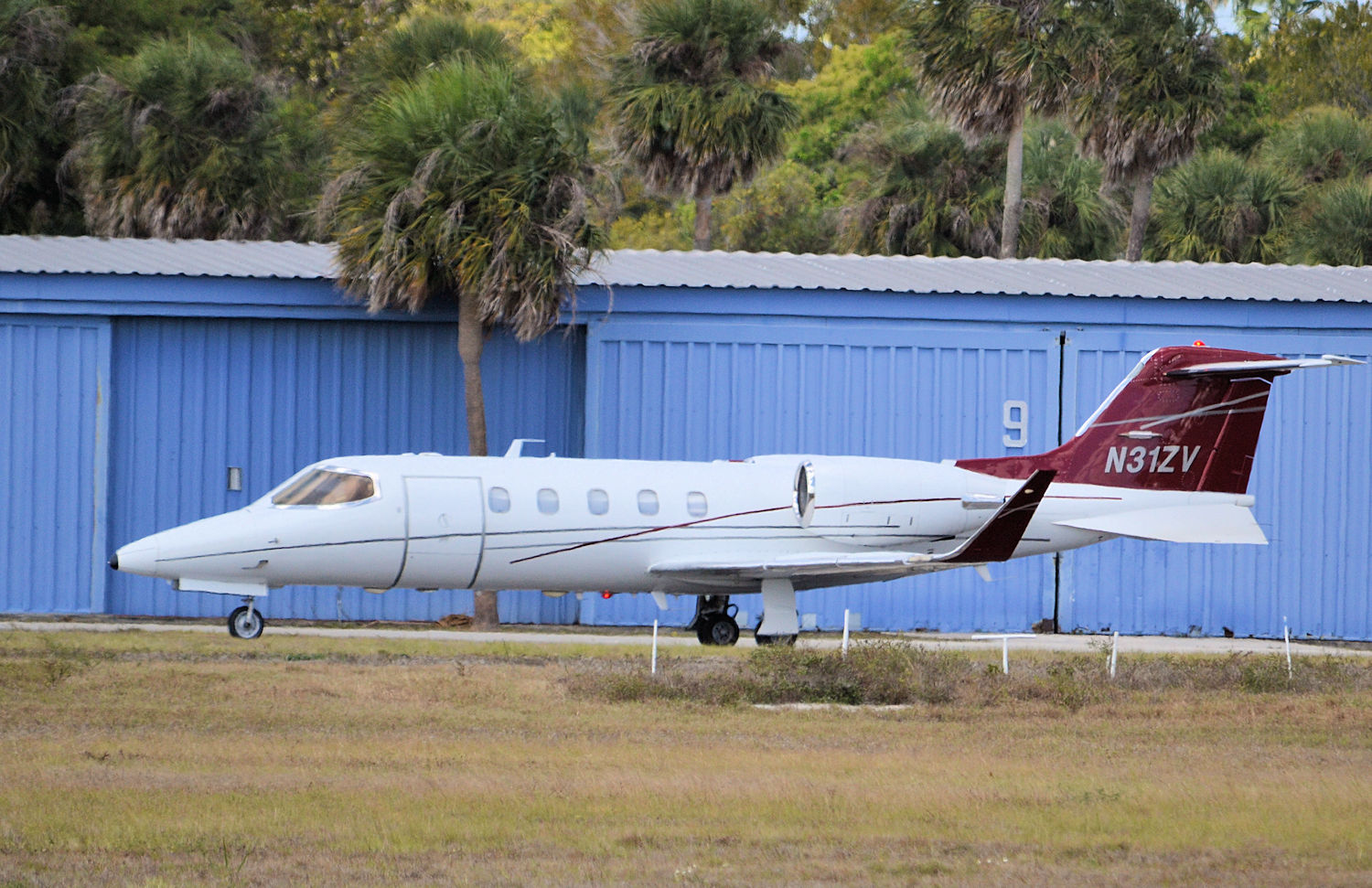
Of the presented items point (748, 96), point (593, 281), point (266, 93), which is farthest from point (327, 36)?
point (593, 281)

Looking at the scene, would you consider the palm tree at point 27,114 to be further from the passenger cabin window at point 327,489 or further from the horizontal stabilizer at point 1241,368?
the horizontal stabilizer at point 1241,368

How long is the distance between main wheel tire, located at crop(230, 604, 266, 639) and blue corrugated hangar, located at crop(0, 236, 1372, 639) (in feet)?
19.6

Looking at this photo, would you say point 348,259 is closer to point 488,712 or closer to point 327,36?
point 488,712

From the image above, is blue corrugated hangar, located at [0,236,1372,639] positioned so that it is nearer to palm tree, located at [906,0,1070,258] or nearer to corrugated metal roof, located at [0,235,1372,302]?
corrugated metal roof, located at [0,235,1372,302]

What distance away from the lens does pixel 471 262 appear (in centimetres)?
2612

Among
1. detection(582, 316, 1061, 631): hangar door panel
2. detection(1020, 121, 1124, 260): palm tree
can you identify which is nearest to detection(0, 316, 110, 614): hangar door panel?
detection(582, 316, 1061, 631): hangar door panel

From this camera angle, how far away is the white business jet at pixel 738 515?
21.4 m

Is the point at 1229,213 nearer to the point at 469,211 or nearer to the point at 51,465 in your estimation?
the point at 469,211

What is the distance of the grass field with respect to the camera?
10523 millimetres

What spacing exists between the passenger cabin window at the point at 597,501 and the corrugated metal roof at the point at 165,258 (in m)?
7.17

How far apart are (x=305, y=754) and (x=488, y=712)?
2966 millimetres

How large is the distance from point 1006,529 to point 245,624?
932 cm

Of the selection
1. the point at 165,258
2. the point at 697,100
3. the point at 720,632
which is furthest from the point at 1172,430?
the point at 697,100

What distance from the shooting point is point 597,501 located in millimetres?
22516
